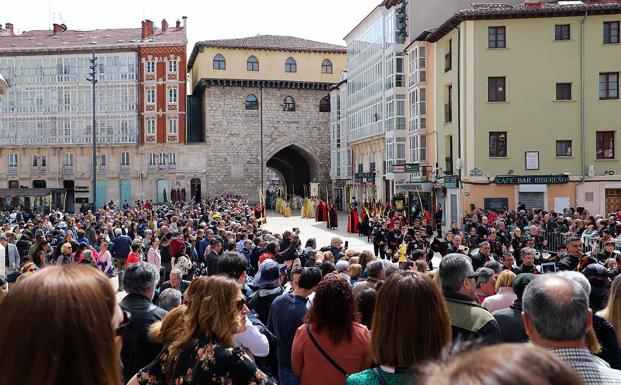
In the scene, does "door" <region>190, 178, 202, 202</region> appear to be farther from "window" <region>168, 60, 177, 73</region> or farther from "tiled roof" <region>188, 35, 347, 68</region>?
"tiled roof" <region>188, 35, 347, 68</region>

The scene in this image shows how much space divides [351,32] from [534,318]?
49.8m

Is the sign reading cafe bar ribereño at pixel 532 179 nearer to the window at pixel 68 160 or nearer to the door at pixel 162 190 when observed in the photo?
the door at pixel 162 190

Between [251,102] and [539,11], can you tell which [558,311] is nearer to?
[539,11]

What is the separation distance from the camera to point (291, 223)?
4269cm

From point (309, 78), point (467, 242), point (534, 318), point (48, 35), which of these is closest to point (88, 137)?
point (48, 35)

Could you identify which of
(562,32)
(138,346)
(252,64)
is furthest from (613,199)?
(252,64)

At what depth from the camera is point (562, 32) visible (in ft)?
105

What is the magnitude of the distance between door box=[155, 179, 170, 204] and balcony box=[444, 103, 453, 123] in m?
29.2

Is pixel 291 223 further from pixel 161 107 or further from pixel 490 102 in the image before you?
pixel 161 107

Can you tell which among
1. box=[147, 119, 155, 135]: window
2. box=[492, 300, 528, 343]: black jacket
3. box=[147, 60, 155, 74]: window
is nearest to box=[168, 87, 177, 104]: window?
box=[147, 60, 155, 74]: window

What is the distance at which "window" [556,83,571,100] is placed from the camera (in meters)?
32.0

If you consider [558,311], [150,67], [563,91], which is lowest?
[558,311]

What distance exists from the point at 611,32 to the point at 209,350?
32370 mm

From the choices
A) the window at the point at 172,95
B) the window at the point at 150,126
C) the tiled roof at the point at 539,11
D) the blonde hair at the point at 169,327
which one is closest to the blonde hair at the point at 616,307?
the blonde hair at the point at 169,327
